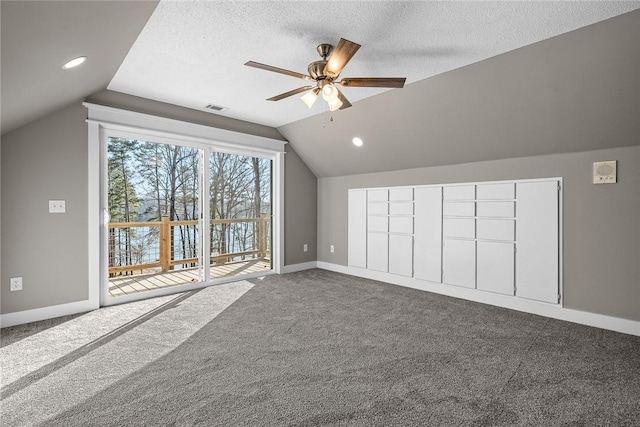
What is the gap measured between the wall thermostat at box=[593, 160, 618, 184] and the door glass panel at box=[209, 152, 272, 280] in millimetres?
4151

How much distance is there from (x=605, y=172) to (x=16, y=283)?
18.4ft

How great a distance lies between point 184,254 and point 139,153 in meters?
1.60

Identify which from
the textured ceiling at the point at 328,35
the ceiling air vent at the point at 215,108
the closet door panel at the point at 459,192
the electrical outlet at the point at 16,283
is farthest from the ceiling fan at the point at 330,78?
the electrical outlet at the point at 16,283

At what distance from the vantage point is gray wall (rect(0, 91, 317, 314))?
3016 mm

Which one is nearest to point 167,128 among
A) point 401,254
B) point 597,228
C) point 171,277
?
point 171,277

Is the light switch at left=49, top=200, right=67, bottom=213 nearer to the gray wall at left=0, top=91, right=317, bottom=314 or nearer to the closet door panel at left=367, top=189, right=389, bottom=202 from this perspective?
the gray wall at left=0, top=91, right=317, bottom=314

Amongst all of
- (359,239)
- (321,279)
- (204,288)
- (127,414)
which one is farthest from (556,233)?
(204,288)

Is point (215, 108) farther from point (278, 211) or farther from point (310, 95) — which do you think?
point (310, 95)

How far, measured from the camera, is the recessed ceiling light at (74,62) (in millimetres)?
2248

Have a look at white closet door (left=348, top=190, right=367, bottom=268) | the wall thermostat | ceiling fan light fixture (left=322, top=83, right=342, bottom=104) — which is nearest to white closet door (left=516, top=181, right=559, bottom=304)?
the wall thermostat

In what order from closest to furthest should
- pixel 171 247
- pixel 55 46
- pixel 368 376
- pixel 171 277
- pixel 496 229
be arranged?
1. pixel 55 46
2. pixel 368 376
3. pixel 496 229
4. pixel 171 277
5. pixel 171 247

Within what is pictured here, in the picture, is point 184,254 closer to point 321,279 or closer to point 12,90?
point 321,279

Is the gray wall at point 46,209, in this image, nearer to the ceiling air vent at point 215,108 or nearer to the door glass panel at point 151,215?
the door glass panel at point 151,215

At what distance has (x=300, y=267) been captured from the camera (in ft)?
18.6
